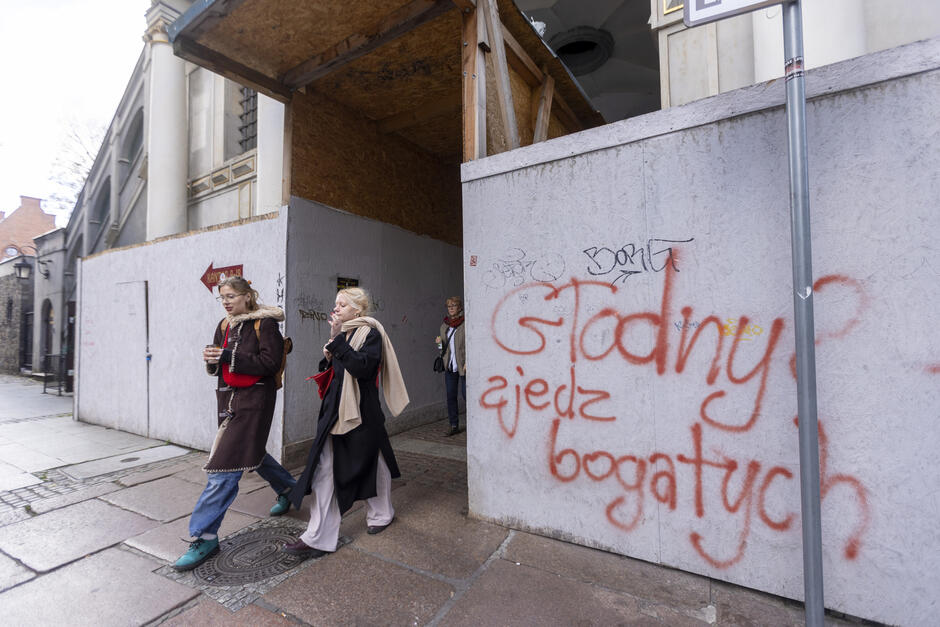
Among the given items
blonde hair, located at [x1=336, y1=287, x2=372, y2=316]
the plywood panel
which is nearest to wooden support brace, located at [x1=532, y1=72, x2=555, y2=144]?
the plywood panel

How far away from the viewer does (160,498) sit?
4020mm

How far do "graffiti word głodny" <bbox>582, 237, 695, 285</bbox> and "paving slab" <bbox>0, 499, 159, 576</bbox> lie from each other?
152 inches

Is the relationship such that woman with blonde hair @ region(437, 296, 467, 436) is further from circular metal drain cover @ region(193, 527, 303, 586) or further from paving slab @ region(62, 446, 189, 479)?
paving slab @ region(62, 446, 189, 479)

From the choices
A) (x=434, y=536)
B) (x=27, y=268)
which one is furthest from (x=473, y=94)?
(x=27, y=268)

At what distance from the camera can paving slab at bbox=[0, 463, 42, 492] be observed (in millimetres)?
4434

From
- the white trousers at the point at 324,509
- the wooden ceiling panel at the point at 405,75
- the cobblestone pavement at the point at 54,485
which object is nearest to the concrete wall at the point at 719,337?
the white trousers at the point at 324,509

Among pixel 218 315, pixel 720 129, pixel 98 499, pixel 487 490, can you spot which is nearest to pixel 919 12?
pixel 720 129

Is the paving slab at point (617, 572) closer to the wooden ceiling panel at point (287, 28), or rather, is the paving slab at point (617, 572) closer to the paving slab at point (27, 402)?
the wooden ceiling panel at point (287, 28)

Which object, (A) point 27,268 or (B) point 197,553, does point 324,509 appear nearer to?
(B) point 197,553

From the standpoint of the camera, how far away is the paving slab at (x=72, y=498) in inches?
153

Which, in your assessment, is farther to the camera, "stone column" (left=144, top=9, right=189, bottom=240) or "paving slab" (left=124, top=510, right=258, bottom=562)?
"stone column" (left=144, top=9, right=189, bottom=240)

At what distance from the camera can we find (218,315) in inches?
213

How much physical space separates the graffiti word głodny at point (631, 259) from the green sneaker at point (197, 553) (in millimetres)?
3081

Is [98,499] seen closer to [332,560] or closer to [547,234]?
[332,560]
